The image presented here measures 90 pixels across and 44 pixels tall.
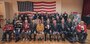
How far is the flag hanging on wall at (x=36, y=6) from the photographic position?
8.14 meters

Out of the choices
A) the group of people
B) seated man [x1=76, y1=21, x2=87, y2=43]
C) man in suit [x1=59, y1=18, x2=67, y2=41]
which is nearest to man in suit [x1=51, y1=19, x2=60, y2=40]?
the group of people

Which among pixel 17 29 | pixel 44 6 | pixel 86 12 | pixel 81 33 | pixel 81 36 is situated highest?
pixel 44 6

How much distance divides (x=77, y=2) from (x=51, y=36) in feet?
10.4

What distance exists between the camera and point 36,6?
8.15 meters

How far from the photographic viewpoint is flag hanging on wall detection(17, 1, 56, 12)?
8141mm

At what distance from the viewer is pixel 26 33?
20.4 ft

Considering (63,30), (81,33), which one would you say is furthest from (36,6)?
(81,33)

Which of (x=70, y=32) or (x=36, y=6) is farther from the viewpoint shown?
(x=36, y=6)

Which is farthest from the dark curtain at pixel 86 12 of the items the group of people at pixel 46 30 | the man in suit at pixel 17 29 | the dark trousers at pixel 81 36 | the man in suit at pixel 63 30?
the man in suit at pixel 17 29

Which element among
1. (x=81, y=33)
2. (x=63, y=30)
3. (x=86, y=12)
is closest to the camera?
(x=81, y=33)

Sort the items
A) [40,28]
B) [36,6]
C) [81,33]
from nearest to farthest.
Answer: [81,33] → [40,28] → [36,6]

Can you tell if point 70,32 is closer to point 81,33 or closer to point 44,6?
point 81,33

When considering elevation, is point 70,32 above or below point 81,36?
above

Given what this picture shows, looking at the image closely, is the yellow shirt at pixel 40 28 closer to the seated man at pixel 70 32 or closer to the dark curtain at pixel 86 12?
the seated man at pixel 70 32
